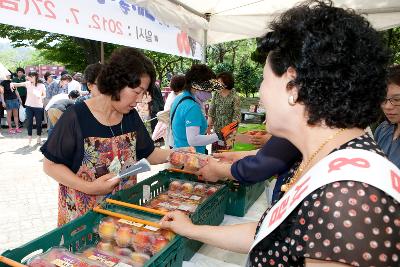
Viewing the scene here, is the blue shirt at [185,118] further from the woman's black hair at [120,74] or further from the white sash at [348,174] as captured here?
the white sash at [348,174]

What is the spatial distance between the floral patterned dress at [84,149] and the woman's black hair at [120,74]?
0.18m

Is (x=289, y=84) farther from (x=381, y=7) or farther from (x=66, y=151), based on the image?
(x=381, y=7)

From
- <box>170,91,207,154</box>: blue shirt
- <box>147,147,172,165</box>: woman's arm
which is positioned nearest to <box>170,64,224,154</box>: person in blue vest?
<box>170,91,207,154</box>: blue shirt

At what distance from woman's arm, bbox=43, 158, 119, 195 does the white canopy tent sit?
165 centimetres

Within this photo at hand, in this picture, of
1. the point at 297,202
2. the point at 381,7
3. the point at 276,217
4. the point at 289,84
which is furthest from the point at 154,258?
the point at 381,7

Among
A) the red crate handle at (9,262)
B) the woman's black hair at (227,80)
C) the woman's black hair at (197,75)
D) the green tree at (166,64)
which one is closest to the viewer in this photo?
the red crate handle at (9,262)

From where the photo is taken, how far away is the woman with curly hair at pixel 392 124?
86.7 inches

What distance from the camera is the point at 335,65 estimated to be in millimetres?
840

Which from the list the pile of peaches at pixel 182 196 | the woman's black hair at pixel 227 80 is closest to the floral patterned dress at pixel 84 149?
the pile of peaches at pixel 182 196

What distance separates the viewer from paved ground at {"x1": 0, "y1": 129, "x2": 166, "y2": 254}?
391 centimetres

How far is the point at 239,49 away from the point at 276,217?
90.3 ft

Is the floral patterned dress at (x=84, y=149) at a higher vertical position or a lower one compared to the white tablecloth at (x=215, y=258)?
higher

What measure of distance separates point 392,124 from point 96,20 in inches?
91.6

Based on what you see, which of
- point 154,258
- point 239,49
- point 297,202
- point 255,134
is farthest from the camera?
point 239,49
